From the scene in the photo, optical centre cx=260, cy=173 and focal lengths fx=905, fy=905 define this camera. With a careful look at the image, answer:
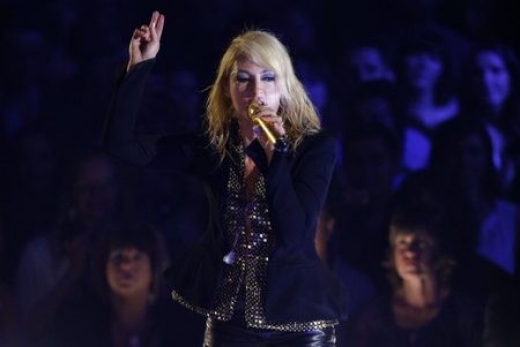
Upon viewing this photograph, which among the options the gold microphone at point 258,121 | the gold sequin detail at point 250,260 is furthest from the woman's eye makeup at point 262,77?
the gold sequin detail at point 250,260

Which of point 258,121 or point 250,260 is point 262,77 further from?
point 250,260

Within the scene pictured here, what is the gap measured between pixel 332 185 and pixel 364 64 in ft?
1.65

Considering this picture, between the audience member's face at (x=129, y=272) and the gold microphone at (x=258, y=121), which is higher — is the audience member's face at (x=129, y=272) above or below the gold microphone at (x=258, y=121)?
below

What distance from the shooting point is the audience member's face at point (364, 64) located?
3615 millimetres

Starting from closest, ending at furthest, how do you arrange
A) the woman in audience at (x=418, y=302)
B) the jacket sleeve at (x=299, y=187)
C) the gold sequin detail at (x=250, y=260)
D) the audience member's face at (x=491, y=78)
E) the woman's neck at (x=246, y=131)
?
the jacket sleeve at (x=299, y=187)
the gold sequin detail at (x=250, y=260)
the woman's neck at (x=246, y=131)
the woman in audience at (x=418, y=302)
the audience member's face at (x=491, y=78)

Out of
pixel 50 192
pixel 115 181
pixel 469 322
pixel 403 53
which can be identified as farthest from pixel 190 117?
pixel 469 322

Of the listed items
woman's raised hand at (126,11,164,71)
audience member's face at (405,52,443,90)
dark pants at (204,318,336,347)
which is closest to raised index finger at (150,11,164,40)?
woman's raised hand at (126,11,164,71)

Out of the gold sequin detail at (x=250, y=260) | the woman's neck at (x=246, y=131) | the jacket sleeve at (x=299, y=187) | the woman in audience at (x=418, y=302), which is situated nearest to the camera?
the jacket sleeve at (x=299, y=187)

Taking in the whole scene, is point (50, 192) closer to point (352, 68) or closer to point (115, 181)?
point (115, 181)

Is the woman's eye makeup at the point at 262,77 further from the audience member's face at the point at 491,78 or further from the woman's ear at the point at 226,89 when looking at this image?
the audience member's face at the point at 491,78

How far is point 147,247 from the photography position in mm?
3535

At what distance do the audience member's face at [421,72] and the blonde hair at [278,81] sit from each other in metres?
1.71

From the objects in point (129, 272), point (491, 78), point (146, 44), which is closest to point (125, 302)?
point (129, 272)

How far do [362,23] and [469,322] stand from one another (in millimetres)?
1255
